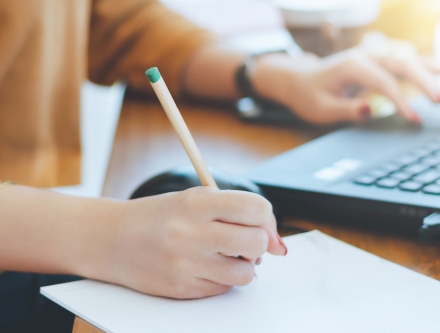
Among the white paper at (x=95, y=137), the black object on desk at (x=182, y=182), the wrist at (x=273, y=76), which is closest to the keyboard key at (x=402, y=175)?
the black object on desk at (x=182, y=182)

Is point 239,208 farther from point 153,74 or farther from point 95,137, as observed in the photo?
point 95,137

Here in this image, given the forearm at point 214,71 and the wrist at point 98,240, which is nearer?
the wrist at point 98,240

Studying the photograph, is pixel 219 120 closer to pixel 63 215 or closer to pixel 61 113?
pixel 61 113

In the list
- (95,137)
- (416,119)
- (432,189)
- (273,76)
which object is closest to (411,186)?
(432,189)

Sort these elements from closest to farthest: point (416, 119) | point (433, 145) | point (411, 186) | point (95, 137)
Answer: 1. point (411, 186)
2. point (433, 145)
3. point (416, 119)
4. point (95, 137)

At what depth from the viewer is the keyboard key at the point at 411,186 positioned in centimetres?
48

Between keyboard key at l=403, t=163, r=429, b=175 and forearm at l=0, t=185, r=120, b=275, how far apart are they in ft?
0.91

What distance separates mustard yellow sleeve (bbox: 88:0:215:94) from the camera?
3.19 feet

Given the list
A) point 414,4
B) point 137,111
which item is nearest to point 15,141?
point 137,111

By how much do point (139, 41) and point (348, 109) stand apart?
43 centimetres

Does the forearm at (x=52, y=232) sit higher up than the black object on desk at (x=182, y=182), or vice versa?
the black object on desk at (x=182, y=182)

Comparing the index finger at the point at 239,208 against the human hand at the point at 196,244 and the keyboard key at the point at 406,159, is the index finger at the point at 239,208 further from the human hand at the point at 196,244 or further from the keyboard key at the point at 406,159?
the keyboard key at the point at 406,159

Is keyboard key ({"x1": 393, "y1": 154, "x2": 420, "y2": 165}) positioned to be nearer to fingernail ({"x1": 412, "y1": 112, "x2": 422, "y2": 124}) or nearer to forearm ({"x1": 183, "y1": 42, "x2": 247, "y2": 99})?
fingernail ({"x1": 412, "y1": 112, "x2": 422, "y2": 124})

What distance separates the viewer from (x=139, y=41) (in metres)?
1.00
